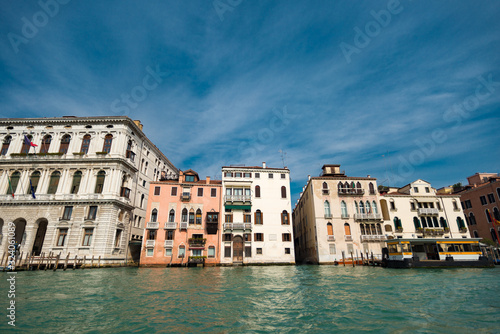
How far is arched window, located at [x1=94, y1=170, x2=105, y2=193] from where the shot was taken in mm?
31513

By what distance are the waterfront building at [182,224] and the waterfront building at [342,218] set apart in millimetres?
13521

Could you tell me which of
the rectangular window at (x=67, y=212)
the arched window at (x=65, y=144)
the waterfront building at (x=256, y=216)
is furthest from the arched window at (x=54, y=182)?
the waterfront building at (x=256, y=216)

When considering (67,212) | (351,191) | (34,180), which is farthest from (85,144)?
(351,191)

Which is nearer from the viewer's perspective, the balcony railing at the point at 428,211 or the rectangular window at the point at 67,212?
the rectangular window at the point at 67,212

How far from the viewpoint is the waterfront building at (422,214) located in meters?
35.7

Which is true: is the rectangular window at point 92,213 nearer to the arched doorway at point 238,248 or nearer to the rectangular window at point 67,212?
the rectangular window at point 67,212

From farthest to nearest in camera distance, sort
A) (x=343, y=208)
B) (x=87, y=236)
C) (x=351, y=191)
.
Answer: (x=351, y=191), (x=343, y=208), (x=87, y=236)

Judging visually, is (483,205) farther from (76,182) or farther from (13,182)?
(13,182)

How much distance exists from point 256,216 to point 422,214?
76.9 feet

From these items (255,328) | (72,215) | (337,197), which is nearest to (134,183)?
(72,215)

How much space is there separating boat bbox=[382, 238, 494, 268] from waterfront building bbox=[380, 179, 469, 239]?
6.35m

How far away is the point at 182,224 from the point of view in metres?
33.6

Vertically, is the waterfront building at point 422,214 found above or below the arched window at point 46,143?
below

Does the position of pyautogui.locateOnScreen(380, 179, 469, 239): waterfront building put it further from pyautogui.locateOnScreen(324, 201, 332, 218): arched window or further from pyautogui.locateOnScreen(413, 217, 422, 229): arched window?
pyautogui.locateOnScreen(324, 201, 332, 218): arched window
